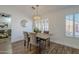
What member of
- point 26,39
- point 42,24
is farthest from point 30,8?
point 26,39

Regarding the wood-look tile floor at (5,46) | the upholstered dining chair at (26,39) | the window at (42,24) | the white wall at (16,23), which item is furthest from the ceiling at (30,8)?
the wood-look tile floor at (5,46)

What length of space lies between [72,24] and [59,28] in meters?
0.30

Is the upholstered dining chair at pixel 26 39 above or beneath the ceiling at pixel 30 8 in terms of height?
beneath

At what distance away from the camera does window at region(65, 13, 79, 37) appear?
2379 millimetres

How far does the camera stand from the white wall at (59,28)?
94.1 inches

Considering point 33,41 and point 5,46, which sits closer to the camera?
point 5,46

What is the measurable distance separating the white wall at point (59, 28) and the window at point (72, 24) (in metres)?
0.09

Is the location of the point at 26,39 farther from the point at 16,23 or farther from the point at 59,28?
the point at 59,28

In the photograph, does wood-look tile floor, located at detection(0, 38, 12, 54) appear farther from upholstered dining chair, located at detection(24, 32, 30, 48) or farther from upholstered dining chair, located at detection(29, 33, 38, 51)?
upholstered dining chair, located at detection(29, 33, 38, 51)

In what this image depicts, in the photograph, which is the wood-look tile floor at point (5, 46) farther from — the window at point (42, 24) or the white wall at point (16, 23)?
the window at point (42, 24)

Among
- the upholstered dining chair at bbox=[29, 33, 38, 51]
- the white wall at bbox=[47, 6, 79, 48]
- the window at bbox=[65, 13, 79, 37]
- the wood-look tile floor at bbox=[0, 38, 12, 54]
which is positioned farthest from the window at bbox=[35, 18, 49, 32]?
the wood-look tile floor at bbox=[0, 38, 12, 54]

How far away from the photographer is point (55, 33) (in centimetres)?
246

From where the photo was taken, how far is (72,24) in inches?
95.2

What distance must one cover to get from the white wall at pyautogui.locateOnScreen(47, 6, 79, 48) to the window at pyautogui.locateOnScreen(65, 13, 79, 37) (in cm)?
9
